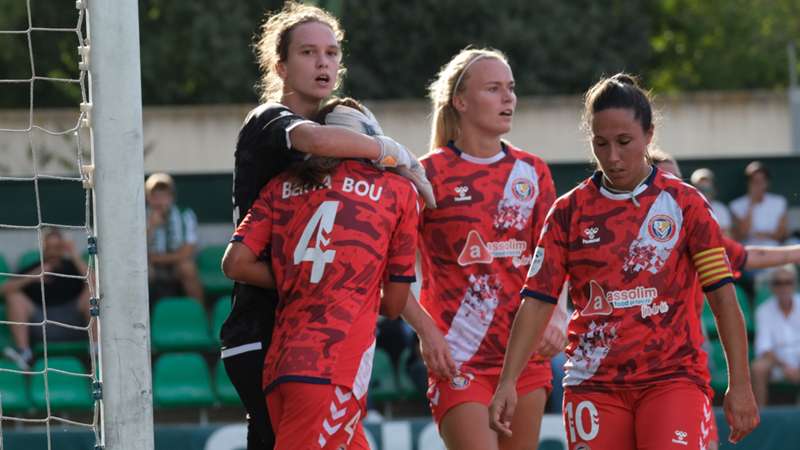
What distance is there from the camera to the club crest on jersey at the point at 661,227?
15.0 ft

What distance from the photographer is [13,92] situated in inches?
956

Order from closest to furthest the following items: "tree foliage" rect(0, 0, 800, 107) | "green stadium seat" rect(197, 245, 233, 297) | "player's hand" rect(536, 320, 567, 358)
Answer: "player's hand" rect(536, 320, 567, 358) → "green stadium seat" rect(197, 245, 233, 297) → "tree foliage" rect(0, 0, 800, 107)

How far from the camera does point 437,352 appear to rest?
16.2 ft

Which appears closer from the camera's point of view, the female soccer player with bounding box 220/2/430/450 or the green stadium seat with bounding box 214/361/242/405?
the female soccer player with bounding box 220/2/430/450

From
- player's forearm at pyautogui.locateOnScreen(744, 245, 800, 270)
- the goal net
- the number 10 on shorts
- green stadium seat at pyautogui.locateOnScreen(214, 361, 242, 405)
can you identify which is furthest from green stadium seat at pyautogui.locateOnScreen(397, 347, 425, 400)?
the number 10 on shorts

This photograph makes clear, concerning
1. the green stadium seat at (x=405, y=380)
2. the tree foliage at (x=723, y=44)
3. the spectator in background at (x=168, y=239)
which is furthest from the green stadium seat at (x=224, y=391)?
the tree foliage at (x=723, y=44)

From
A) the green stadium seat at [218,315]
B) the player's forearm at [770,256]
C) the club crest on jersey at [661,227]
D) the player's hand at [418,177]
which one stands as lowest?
the green stadium seat at [218,315]

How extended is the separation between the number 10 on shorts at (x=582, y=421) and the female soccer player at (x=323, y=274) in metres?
0.78

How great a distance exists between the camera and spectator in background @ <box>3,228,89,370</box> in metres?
10.4

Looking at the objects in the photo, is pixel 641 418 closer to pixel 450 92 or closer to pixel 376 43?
pixel 450 92

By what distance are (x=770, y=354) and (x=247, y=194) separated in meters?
7.15

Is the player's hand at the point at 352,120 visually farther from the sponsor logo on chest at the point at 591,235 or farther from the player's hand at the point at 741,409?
the player's hand at the point at 741,409

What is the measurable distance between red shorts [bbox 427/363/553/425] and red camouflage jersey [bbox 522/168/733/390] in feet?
2.26

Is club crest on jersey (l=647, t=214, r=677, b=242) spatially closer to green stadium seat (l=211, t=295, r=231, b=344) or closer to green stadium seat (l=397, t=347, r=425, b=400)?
green stadium seat (l=397, t=347, r=425, b=400)
